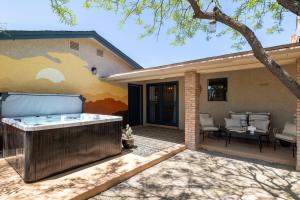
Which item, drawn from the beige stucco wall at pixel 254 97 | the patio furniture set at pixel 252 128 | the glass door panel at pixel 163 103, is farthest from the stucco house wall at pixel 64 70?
the patio furniture set at pixel 252 128

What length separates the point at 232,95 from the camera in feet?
28.1

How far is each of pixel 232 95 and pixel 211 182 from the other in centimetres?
526

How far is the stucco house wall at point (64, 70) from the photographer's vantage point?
6684 mm

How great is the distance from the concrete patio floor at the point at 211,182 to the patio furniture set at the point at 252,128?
4.19 feet

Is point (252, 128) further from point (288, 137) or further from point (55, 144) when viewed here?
point (55, 144)

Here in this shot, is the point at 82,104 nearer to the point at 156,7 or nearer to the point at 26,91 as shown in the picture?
the point at 26,91

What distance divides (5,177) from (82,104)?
460 cm

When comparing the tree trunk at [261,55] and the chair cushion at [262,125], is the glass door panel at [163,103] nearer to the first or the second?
the chair cushion at [262,125]

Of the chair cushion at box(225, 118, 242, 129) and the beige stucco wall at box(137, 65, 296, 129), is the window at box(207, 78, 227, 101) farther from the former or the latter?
the chair cushion at box(225, 118, 242, 129)

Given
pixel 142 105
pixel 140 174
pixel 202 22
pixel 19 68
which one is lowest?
pixel 140 174

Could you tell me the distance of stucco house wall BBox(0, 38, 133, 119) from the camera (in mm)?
6684

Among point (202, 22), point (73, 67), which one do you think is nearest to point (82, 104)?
point (73, 67)

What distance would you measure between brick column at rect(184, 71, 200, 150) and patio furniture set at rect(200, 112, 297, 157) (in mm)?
900

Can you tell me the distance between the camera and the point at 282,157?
5.58 metres
